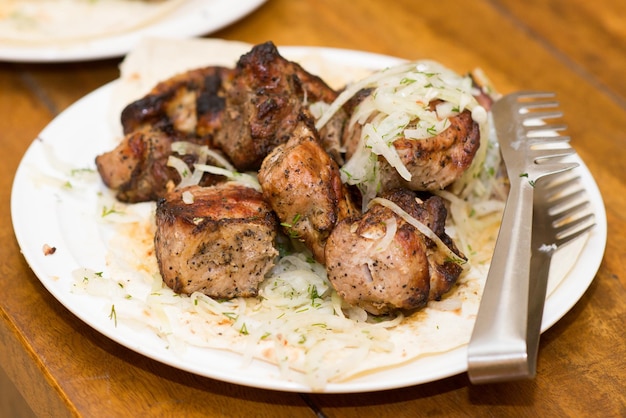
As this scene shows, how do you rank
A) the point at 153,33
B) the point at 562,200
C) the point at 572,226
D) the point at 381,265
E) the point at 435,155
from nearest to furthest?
the point at 381,265 → the point at 435,155 → the point at 572,226 → the point at 562,200 → the point at 153,33

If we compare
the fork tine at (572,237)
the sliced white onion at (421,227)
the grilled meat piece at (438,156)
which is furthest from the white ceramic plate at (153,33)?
the fork tine at (572,237)

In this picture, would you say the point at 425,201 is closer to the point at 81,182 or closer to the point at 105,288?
the point at 105,288

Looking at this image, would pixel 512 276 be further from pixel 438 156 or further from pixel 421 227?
pixel 438 156

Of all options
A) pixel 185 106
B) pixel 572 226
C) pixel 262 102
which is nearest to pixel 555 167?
pixel 572 226

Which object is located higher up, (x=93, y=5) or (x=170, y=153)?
(x=93, y=5)

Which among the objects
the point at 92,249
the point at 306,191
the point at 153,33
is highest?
the point at 153,33

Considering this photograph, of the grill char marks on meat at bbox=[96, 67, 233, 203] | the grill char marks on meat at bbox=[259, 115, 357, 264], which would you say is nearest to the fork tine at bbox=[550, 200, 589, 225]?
the grill char marks on meat at bbox=[259, 115, 357, 264]

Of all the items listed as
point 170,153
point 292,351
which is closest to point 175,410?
point 292,351

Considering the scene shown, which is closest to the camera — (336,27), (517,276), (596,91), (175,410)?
(517,276)

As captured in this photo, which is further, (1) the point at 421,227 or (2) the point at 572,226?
(2) the point at 572,226
